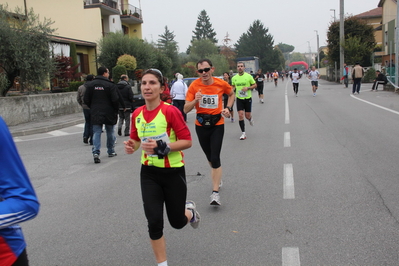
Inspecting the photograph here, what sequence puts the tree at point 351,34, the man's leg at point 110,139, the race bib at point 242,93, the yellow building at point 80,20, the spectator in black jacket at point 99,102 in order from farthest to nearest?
the tree at point 351,34 < the yellow building at point 80,20 < the race bib at point 242,93 < the man's leg at point 110,139 < the spectator in black jacket at point 99,102

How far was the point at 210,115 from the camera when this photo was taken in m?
5.62

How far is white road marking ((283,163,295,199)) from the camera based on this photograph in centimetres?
564

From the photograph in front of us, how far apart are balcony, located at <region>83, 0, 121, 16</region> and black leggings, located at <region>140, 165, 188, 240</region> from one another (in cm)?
3408

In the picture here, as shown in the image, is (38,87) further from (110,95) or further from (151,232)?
(151,232)

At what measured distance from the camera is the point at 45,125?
50.1 feet

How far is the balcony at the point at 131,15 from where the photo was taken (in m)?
41.2

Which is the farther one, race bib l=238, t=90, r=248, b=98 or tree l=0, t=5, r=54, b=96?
tree l=0, t=5, r=54, b=96

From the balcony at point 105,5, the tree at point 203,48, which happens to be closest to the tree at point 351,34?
the balcony at point 105,5

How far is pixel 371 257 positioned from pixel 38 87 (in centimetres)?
1661

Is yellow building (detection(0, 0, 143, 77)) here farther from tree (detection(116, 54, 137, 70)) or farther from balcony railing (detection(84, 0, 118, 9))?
tree (detection(116, 54, 137, 70))

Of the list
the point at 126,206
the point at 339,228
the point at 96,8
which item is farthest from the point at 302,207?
the point at 96,8

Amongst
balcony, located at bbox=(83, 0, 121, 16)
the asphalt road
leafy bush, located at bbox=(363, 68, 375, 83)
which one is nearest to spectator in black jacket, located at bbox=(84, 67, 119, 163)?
the asphalt road

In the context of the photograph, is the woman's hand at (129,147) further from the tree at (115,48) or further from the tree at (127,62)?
the tree at (115,48)

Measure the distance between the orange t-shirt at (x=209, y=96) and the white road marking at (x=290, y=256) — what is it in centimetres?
220
